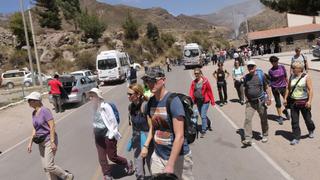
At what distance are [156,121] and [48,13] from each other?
3064 inches

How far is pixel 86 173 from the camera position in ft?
30.6

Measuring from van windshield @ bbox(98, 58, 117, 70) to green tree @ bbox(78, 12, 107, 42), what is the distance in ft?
129

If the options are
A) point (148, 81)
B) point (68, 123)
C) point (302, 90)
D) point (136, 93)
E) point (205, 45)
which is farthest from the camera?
point (205, 45)

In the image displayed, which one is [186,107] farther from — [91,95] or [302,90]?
[302,90]

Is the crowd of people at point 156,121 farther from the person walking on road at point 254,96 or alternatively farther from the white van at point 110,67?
the white van at point 110,67

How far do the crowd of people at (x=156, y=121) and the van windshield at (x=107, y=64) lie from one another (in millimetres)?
24439

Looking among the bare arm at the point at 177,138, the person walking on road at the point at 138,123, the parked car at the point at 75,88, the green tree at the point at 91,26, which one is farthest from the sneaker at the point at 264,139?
the green tree at the point at 91,26

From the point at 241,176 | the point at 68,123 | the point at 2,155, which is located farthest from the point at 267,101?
the point at 68,123

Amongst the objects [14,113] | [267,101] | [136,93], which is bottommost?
[14,113]

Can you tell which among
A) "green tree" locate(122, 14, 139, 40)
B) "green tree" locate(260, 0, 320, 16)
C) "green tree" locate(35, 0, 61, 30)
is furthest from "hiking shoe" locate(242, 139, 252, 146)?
"green tree" locate(122, 14, 139, 40)

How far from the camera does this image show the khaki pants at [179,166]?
4.96 m

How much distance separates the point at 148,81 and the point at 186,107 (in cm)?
47

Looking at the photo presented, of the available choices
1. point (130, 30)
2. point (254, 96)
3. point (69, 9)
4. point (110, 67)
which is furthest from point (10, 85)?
point (254, 96)

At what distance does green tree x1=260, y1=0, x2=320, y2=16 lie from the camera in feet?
238
